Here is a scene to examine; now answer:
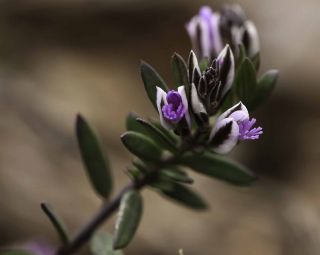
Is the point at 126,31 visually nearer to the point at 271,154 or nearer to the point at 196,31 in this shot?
the point at 271,154

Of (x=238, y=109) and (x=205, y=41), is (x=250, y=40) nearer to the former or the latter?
(x=205, y=41)

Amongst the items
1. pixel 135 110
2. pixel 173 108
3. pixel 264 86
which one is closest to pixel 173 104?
pixel 173 108

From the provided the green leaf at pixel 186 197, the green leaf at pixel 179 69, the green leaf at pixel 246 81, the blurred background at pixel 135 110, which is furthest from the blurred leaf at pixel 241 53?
the blurred background at pixel 135 110

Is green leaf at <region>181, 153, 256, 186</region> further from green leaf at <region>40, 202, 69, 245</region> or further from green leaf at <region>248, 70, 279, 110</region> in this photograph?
green leaf at <region>40, 202, 69, 245</region>

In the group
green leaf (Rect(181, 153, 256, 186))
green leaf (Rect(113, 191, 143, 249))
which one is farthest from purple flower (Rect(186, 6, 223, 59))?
green leaf (Rect(113, 191, 143, 249))

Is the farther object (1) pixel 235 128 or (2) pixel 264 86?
(2) pixel 264 86

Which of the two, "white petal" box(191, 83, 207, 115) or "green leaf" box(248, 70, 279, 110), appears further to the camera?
"green leaf" box(248, 70, 279, 110)

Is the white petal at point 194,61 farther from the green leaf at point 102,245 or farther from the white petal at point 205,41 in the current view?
the green leaf at point 102,245
